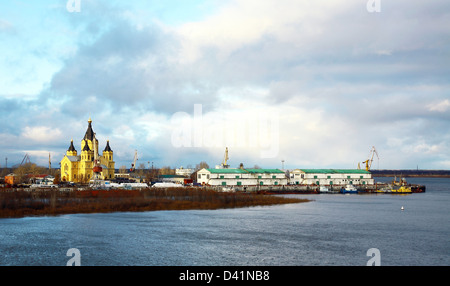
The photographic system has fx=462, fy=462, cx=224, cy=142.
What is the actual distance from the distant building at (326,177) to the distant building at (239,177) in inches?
298

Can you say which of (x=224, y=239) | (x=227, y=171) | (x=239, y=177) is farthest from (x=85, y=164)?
(x=224, y=239)

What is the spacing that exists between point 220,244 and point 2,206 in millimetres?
40201

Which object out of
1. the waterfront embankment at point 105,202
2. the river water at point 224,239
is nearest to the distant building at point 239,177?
the waterfront embankment at point 105,202

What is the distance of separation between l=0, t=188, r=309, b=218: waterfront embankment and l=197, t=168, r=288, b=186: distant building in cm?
2902

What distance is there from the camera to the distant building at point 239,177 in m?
134

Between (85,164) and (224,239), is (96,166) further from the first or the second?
(224,239)

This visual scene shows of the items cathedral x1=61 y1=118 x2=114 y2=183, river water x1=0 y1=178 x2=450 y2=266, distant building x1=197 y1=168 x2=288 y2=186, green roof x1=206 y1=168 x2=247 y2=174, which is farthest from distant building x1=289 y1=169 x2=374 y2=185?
river water x1=0 y1=178 x2=450 y2=266

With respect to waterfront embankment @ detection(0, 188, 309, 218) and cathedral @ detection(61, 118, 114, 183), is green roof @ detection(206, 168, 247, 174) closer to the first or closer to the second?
waterfront embankment @ detection(0, 188, 309, 218)

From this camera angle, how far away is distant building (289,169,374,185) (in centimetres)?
14662

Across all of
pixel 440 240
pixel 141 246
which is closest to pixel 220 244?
pixel 141 246
